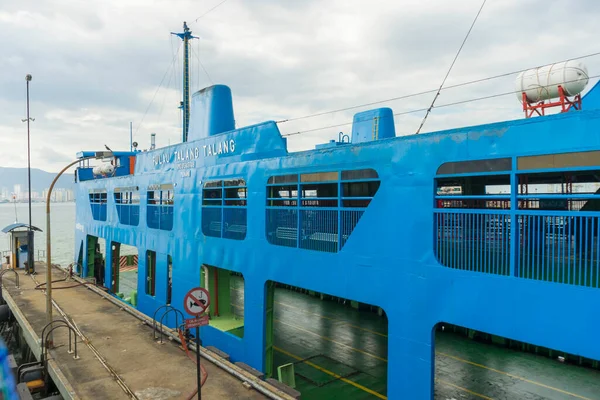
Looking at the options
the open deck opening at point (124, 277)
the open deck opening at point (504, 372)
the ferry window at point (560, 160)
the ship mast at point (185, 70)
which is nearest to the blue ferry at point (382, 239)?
the ferry window at point (560, 160)

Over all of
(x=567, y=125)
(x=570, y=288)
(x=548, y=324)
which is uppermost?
(x=567, y=125)

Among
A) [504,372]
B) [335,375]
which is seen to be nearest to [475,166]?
[335,375]

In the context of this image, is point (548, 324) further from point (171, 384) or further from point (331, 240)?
point (171, 384)

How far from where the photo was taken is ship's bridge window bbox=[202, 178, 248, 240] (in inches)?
572

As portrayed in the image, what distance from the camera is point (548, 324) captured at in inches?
273

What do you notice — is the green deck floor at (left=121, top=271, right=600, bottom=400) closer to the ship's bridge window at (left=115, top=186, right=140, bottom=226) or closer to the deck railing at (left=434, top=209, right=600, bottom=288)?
the deck railing at (left=434, top=209, right=600, bottom=288)

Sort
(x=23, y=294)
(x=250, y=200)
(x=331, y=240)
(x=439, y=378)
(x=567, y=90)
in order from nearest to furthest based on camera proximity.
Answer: (x=567, y=90) < (x=331, y=240) < (x=250, y=200) < (x=439, y=378) < (x=23, y=294)

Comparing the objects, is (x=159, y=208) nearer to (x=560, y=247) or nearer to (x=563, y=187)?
(x=560, y=247)

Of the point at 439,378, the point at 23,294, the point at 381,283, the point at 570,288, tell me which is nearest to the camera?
the point at 570,288

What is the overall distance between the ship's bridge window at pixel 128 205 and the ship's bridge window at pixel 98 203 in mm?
3154

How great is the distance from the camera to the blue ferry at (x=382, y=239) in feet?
23.4

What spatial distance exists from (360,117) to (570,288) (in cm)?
876

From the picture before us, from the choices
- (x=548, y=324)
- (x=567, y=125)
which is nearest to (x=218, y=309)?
(x=548, y=324)

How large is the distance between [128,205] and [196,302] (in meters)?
14.7
